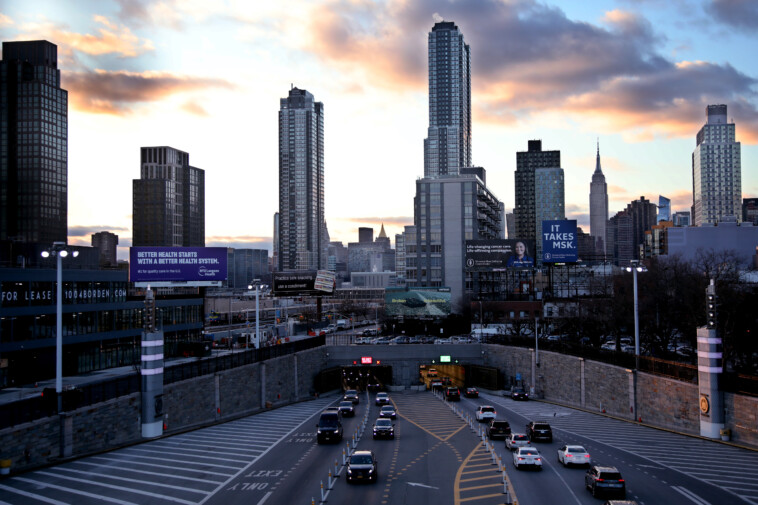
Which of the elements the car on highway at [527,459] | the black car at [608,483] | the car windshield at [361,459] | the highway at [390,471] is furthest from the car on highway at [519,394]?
the black car at [608,483]

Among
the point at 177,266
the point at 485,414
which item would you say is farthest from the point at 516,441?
the point at 177,266

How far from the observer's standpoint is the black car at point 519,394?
65.1m

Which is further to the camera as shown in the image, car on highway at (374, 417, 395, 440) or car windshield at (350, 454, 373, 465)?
car on highway at (374, 417, 395, 440)

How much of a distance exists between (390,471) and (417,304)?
80.9m

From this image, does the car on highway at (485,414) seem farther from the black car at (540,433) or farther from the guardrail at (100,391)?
the guardrail at (100,391)

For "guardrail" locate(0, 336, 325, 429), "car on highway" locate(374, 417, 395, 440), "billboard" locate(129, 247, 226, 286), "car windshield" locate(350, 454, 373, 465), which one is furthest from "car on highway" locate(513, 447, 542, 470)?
"billboard" locate(129, 247, 226, 286)

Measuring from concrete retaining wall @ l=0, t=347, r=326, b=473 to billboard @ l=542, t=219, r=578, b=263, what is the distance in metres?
45.7

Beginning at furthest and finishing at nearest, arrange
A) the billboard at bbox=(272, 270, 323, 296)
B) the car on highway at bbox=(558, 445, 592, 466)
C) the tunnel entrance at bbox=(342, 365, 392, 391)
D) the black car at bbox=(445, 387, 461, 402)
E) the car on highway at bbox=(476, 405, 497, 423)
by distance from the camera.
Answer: the billboard at bbox=(272, 270, 323, 296)
the tunnel entrance at bbox=(342, 365, 392, 391)
the black car at bbox=(445, 387, 461, 402)
the car on highway at bbox=(476, 405, 497, 423)
the car on highway at bbox=(558, 445, 592, 466)

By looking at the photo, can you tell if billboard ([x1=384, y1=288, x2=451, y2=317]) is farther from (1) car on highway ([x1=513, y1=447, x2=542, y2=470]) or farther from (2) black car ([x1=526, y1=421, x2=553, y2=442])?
(1) car on highway ([x1=513, y1=447, x2=542, y2=470])

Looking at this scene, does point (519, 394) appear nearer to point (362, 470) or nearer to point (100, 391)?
point (362, 470)

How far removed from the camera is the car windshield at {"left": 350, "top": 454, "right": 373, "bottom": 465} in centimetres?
2959

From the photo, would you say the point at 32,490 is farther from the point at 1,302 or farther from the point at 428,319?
the point at 428,319

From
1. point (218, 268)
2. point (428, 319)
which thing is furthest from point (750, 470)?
point (428, 319)

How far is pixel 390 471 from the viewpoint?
31.8 meters
